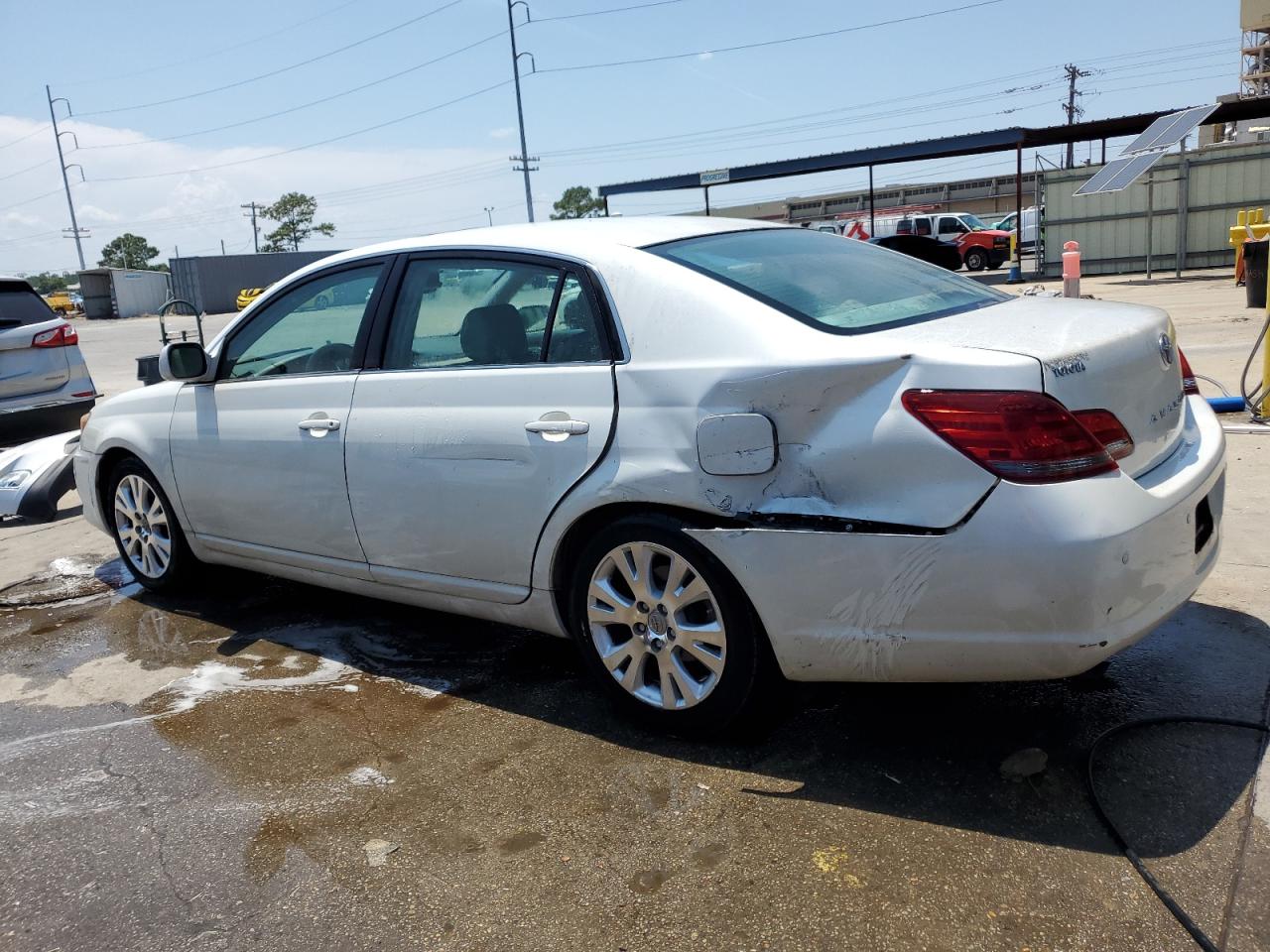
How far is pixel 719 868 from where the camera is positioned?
101 inches

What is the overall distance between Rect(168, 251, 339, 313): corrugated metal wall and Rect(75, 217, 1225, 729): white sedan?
156 ft

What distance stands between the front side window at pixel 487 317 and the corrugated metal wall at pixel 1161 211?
19809mm

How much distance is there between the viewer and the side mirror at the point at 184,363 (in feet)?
14.5

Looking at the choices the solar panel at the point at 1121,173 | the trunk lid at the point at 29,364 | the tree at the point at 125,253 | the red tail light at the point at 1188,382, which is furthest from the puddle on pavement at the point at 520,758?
the tree at the point at 125,253

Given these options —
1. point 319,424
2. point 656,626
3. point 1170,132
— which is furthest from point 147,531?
point 1170,132

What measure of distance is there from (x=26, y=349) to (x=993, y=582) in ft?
30.0

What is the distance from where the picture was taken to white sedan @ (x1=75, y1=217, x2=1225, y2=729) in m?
2.52

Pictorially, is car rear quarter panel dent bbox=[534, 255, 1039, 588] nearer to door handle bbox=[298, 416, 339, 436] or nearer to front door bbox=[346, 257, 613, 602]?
front door bbox=[346, 257, 613, 602]

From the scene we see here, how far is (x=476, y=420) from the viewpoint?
340 centimetres

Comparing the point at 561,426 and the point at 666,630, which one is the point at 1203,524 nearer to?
the point at 666,630

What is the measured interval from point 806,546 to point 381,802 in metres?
1.44

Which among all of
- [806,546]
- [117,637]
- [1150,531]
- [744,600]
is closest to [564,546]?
[744,600]

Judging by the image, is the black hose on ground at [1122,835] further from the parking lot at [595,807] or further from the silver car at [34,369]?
the silver car at [34,369]

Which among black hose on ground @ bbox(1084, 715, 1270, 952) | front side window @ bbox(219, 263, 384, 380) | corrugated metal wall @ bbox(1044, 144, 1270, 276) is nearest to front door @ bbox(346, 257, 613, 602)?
front side window @ bbox(219, 263, 384, 380)
